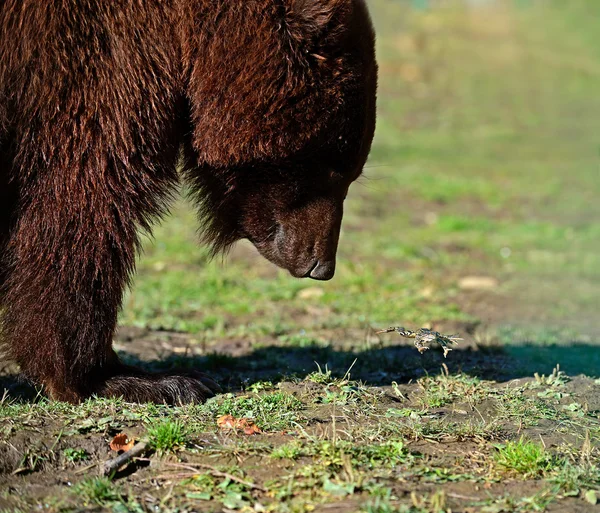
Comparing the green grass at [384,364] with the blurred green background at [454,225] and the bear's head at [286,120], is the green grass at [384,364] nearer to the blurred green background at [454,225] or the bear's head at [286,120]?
the blurred green background at [454,225]

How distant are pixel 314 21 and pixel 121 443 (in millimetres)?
2107

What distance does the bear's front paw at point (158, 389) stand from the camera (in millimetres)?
4309

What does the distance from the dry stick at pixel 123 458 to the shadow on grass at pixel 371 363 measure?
1.00m

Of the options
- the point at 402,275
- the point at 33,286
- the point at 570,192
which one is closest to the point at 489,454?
the point at 33,286

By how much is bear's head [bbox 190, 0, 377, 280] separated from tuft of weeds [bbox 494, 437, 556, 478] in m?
1.47

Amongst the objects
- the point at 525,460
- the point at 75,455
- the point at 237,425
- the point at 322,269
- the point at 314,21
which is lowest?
the point at 75,455

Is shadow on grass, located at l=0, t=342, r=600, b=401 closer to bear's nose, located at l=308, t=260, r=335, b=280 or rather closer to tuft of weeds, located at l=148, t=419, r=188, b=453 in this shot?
bear's nose, located at l=308, t=260, r=335, b=280

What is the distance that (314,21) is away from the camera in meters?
4.11

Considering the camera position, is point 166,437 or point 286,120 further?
point 286,120

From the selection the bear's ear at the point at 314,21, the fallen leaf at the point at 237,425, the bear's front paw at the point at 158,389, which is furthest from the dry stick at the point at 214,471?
the bear's ear at the point at 314,21

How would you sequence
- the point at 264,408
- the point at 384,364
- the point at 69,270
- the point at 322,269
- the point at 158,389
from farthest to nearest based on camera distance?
the point at 384,364 < the point at 322,269 < the point at 158,389 < the point at 264,408 < the point at 69,270

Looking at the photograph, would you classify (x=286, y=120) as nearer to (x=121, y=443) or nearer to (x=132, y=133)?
(x=132, y=133)

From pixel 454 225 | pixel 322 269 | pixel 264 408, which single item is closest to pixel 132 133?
pixel 322 269

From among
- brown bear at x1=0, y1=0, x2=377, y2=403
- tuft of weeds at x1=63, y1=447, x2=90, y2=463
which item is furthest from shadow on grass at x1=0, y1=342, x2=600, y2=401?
tuft of weeds at x1=63, y1=447, x2=90, y2=463
